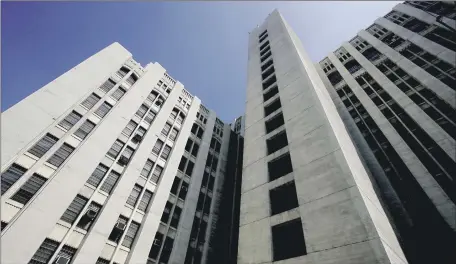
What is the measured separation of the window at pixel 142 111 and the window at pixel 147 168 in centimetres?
553

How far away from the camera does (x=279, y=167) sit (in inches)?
756

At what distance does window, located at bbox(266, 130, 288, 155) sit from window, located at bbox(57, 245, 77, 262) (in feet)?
53.4

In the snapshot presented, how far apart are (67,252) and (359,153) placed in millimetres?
25717

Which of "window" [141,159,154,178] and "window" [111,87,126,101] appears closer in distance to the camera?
"window" [141,159,154,178]

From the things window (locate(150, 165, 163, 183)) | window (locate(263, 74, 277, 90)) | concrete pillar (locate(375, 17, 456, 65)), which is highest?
concrete pillar (locate(375, 17, 456, 65))

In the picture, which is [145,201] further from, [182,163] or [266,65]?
[266,65]

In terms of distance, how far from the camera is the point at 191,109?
3472 centimetres

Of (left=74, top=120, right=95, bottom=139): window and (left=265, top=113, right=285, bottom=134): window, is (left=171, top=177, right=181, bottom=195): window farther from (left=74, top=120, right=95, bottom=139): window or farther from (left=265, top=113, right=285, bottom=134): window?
(left=265, top=113, right=285, bottom=134): window

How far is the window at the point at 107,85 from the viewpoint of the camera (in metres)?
25.5

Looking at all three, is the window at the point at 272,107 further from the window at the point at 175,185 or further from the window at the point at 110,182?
the window at the point at 110,182

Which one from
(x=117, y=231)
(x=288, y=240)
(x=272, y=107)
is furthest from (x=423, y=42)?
(x=117, y=231)

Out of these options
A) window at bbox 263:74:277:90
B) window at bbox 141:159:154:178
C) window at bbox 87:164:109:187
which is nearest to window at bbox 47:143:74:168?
window at bbox 87:164:109:187

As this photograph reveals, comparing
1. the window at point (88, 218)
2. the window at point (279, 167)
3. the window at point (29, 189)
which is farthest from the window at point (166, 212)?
the window at point (279, 167)

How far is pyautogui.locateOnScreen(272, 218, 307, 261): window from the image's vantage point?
1405 centimetres
